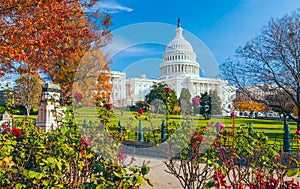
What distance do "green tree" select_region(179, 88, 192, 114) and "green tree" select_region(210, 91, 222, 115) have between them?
351mm

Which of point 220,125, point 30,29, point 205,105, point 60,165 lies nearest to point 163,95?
point 205,105

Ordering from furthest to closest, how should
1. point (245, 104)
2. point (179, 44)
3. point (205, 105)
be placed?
1. point (245, 104)
2. point (205, 105)
3. point (179, 44)

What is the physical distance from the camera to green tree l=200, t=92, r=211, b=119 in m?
4.22

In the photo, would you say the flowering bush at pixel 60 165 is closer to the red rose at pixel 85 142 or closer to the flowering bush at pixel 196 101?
the red rose at pixel 85 142

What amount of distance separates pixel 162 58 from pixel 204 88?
834mm

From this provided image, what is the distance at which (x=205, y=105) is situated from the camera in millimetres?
4301

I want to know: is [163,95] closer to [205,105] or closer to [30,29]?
[205,105]

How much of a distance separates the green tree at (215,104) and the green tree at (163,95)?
0.57 metres

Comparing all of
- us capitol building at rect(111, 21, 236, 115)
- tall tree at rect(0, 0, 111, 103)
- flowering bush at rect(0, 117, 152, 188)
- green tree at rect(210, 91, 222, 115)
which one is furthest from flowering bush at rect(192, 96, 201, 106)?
tall tree at rect(0, 0, 111, 103)

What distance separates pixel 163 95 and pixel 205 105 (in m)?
0.66

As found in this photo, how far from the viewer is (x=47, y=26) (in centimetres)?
853

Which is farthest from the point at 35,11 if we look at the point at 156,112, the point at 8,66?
the point at 156,112

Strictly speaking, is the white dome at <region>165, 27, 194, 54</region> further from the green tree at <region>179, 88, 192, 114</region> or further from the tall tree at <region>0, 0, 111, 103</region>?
the tall tree at <region>0, 0, 111, 103</region>

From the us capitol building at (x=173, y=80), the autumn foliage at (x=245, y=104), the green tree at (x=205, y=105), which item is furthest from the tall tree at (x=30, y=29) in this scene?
the autumn foliage at (x=245, y=104)
